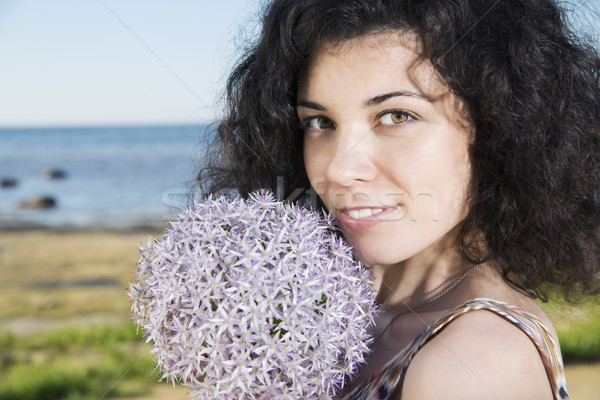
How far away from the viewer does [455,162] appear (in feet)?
6.72

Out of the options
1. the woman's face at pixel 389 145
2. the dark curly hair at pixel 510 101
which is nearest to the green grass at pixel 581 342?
the dark curly hair at pixel 510 101

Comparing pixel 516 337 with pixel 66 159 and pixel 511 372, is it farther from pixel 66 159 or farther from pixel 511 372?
pixel 66 159

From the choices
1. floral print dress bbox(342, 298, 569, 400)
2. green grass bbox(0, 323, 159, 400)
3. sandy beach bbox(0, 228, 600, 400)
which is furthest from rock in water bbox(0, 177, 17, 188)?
floral print dress bbox(342, 298, 569, 400)

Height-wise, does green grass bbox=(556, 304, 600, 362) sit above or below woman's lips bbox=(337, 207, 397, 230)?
below

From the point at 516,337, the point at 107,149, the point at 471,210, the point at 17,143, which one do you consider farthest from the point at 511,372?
the point at 17,143

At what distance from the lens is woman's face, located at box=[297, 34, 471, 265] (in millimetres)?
1951

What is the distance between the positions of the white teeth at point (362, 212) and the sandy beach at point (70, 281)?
15.1 ft

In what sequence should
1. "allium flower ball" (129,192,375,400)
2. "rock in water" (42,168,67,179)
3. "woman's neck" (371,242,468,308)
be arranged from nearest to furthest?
"allium flower ball" (129,192,375,400)
"woman's neck" (371,242,468,308)
"rock in water" (42,168,67,179)

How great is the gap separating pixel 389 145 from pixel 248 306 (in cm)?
83

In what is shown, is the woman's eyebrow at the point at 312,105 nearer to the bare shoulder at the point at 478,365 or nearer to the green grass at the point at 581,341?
the bare shoulder at the point at 478,365

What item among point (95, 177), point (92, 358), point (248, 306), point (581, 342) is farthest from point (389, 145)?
point (95, 177)

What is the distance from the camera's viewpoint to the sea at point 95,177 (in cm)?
1706

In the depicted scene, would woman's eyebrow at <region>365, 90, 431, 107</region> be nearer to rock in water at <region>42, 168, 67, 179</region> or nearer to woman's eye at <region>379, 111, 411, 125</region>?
woman's eye at <region>379, 111, 411, 125</region>

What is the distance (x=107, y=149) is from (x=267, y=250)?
39103 millimetres
